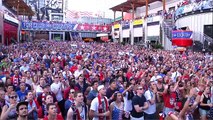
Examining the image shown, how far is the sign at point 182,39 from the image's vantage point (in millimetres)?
24820

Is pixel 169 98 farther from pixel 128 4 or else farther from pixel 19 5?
pixel 19 5

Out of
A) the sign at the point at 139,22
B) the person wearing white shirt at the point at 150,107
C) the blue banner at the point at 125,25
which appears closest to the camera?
the person wearing white shirt at the point at 150,107

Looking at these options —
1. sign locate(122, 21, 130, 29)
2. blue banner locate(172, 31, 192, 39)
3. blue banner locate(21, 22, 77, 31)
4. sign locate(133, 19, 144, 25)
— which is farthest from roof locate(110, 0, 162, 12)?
blue banner locate(172, 31, 192, 39)

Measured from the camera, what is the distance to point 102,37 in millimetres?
64562

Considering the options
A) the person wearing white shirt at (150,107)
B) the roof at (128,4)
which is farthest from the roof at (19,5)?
the person wearing white shirt at (150,107)

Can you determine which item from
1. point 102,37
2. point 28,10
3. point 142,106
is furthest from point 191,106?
point 28,10

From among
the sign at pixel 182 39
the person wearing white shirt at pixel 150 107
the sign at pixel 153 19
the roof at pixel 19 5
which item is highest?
the roof at pixel 19 5

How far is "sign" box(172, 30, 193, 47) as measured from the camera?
977 inches

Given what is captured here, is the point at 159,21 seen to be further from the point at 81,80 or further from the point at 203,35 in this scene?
the point at 81,80

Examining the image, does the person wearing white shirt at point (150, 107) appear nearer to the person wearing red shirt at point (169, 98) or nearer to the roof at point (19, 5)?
the person wearing red shirt at point (169, 98)

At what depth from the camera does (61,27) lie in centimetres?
5931

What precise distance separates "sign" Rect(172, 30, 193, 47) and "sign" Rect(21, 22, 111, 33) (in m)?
36.6

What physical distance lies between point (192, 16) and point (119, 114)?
23529 millimetres

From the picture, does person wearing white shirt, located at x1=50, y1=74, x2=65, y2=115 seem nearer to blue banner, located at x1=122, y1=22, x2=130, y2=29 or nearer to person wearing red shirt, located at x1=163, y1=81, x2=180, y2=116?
person wearing red shirt, located at x1=163, y1=81, x2=180, y2=116
